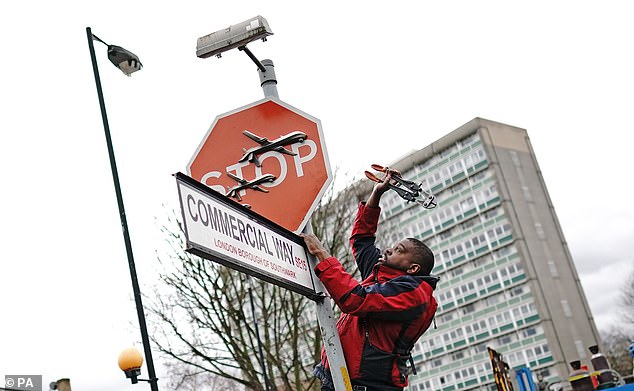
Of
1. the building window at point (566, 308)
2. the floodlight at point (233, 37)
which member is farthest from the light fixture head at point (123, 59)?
the building window at point (566, 308)

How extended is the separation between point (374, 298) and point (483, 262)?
7260cm

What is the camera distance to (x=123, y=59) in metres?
13.1

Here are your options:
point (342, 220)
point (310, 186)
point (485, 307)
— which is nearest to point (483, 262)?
point (485, 307)

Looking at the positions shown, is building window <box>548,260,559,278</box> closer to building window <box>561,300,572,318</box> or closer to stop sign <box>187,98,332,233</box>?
building window <box>561,300,572,318</box>

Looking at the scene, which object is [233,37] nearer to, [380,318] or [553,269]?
[380,318]

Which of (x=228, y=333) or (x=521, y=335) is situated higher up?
(x=521, y=335)

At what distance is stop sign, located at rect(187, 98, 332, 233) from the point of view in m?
3.88

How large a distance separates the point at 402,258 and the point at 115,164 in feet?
32.8

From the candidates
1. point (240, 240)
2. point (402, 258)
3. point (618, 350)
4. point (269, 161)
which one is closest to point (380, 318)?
point (402, 258)

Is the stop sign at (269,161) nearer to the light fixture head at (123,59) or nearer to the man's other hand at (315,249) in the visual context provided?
the man's other hand at (315,249)

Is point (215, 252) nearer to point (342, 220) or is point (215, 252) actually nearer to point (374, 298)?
point (374, 298)

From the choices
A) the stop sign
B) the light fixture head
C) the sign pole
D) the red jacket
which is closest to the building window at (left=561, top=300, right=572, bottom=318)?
the light fixture head

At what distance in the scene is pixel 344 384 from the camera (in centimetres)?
347

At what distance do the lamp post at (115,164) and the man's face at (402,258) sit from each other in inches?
342
